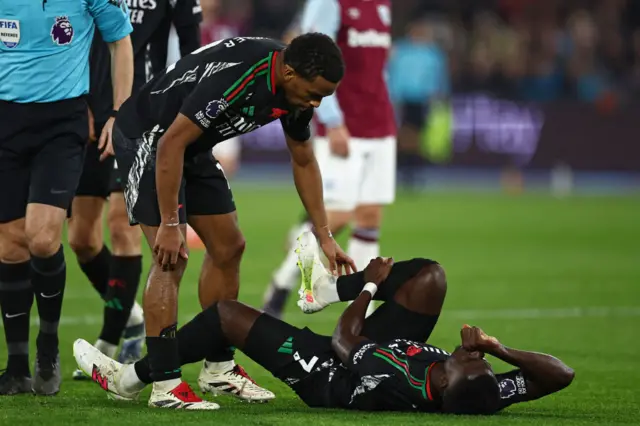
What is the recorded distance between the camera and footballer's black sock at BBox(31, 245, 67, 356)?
6531mm

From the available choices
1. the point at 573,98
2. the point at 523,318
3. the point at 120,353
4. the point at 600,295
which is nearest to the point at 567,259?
the point at 600,295

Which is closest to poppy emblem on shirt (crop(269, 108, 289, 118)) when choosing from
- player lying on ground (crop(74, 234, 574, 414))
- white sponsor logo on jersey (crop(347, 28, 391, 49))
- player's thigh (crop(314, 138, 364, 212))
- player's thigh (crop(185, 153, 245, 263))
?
player's thigh (crop(185, 153, 245, 263))

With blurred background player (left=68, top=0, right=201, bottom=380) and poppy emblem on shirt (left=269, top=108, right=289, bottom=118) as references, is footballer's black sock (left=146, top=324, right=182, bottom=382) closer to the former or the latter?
poppy emblem on shirt (left=269, top=108, right=289, bottom=118)

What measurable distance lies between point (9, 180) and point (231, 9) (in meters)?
19.2

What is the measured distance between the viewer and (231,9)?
83.0ft

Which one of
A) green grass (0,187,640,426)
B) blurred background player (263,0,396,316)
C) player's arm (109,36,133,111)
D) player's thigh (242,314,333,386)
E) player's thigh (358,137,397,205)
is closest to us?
green grass (0,187,640,426)

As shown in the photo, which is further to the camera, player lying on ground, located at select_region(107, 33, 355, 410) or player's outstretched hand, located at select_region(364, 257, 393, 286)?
player's outstretched hand, located at select_region(364, 257, 393, 286)

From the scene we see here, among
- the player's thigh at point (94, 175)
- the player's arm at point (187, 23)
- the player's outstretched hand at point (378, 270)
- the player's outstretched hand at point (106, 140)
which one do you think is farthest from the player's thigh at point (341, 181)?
the player's outstretched hand at point (378, 270)

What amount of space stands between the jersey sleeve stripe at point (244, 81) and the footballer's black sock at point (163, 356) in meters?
1.14

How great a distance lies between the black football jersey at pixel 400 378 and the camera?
562cm

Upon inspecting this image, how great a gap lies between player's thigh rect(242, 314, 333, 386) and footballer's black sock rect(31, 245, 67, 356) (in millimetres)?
1226

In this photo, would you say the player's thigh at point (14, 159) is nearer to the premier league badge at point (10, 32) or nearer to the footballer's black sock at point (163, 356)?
the premier league badge at point (10, 32)

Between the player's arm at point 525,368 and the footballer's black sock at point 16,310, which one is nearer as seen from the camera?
the player's arm at point 525,368

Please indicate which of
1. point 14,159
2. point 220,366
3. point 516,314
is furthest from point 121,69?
point 516,314
